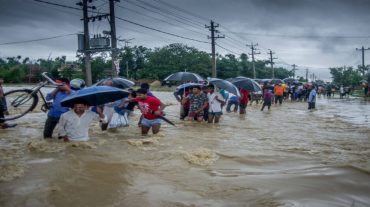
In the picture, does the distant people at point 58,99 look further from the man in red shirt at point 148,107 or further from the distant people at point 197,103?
the distant people at point 197,103

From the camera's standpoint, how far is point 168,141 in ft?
26.9

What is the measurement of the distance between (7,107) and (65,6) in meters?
11.2

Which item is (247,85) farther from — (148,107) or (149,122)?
(148,107)

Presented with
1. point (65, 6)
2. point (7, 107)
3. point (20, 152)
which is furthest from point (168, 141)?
point (65, 6)

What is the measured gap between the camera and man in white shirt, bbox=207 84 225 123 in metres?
11.4

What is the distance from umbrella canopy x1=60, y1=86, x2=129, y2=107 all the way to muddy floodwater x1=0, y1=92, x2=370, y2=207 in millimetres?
910

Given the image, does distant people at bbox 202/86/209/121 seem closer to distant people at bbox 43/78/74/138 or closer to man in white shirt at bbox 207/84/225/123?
man in white shirt at bbox 207/84/225/123

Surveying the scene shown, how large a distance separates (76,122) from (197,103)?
5.75m

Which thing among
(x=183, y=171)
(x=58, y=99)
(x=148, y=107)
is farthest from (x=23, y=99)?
(x=183, y=171)

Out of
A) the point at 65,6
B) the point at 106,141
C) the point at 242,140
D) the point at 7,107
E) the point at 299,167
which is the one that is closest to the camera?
the point at 299,167

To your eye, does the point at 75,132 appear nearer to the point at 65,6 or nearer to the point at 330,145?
the point at 330,145

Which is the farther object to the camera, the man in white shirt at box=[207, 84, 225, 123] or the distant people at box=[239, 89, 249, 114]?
the distant people at box=[239, 89, 249, 114]

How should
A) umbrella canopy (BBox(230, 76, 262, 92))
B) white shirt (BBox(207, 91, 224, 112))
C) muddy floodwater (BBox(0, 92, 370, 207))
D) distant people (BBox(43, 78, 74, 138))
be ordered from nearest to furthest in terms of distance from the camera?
muddy floodwater (BBox(0, 92, 370, 207)), distant people (BBox(43, 78, 74, 138)), white shirt (BBox(207, 91, 224, 112)), umbrella canopy (BBox(230, 76, 262, 92))

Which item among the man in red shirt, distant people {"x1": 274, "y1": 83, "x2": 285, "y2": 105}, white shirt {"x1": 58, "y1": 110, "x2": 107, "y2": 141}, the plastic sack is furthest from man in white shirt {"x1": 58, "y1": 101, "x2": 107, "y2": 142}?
distant people {"x1": 274, "y1": 83, "x2": 285, "y2": 105}
